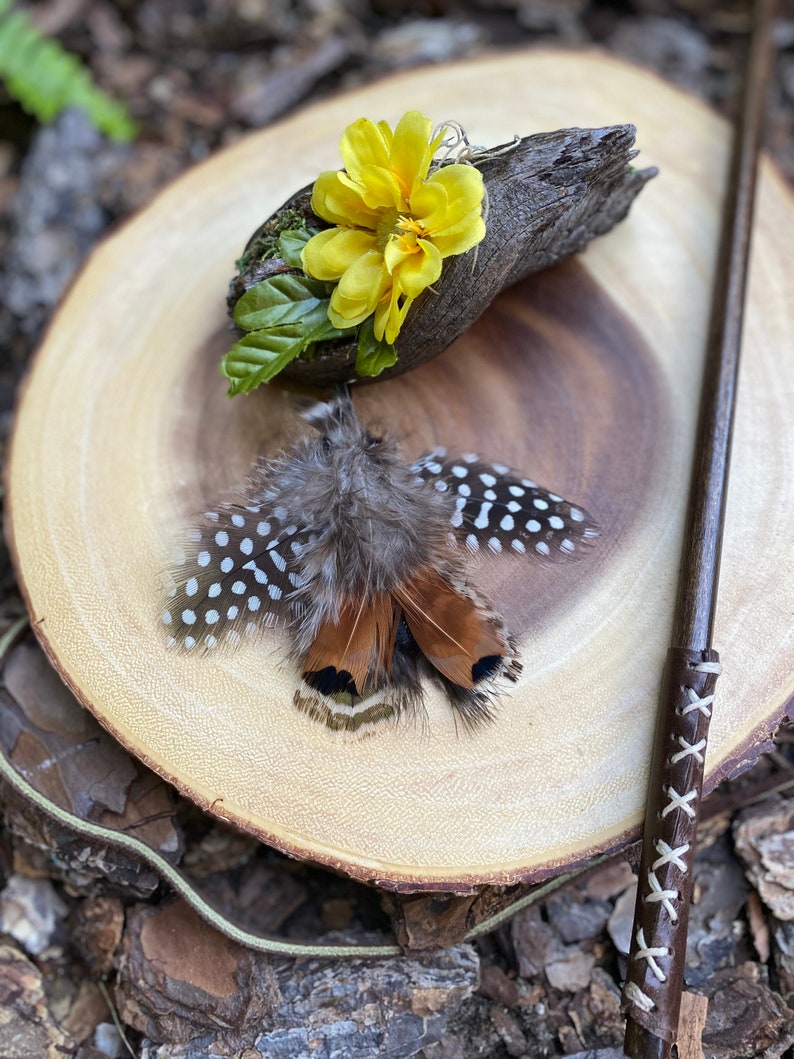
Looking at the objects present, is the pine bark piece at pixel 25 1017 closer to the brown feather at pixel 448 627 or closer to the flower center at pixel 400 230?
the brown feather at pixel 448 627

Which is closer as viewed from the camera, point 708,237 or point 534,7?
point 708,237

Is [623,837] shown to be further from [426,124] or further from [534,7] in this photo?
[534,7]

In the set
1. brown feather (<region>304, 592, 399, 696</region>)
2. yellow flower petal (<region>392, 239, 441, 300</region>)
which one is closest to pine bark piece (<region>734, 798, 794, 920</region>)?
brown feather (<region>304, 592, 399, 696</region>)

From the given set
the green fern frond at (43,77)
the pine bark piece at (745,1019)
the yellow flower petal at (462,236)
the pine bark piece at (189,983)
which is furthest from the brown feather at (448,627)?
the green fern frond at (43,77)

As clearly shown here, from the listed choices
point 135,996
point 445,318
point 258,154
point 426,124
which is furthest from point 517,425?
point 135,996

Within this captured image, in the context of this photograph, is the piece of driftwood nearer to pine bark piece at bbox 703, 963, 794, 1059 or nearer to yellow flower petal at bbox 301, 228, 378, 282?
yellow flower petal at bbox 301, 228, 378, 282

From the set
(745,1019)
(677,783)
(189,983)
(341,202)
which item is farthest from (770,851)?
(341,202)

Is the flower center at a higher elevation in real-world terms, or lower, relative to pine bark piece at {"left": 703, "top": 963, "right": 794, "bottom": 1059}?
higher
